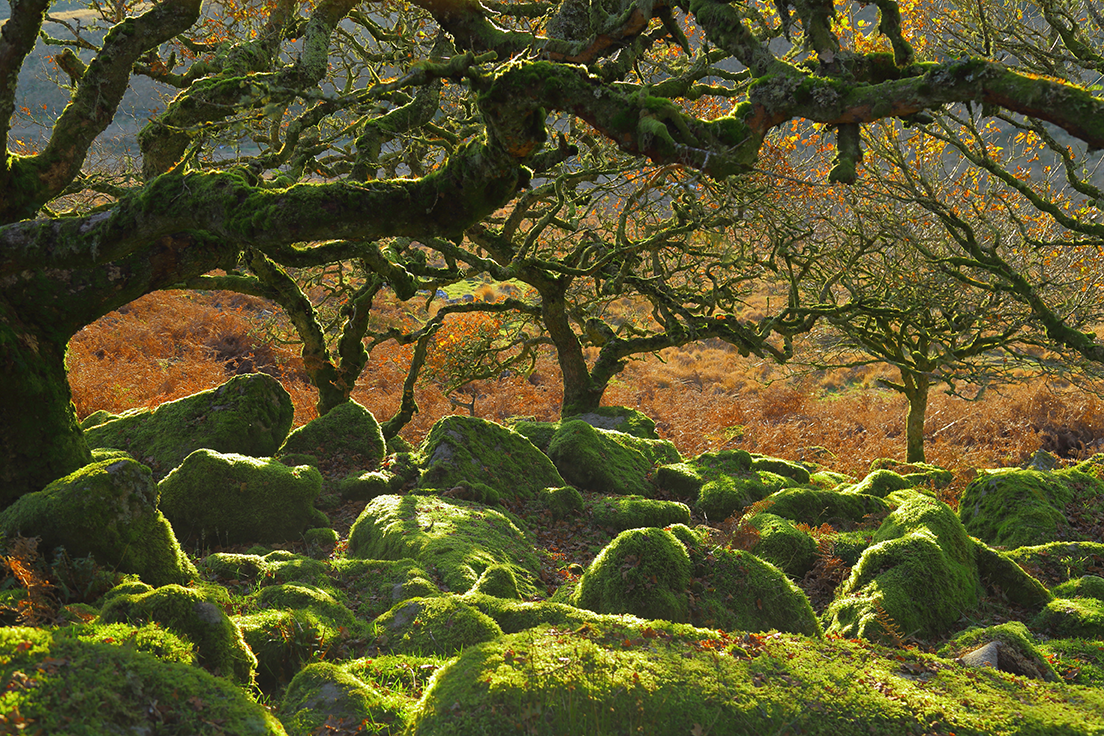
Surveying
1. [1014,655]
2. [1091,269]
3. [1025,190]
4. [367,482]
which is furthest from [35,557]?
[1091,269]

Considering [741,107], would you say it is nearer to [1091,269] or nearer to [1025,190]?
[1025,190]

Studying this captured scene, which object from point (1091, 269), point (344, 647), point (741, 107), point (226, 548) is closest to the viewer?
point (741, 107)

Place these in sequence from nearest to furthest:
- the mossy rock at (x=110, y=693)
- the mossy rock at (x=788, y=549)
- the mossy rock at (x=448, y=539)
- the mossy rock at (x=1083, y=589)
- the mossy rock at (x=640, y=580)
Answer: the mossy rock at (x=110, y=693)
the mossy rock at (x=640, y=580)
the mossy rock at (x=448, y=539)
the mossy rock at (x=1083, y=589)
the mossy rock at (x=788, y=549)

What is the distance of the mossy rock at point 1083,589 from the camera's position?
6684 mm

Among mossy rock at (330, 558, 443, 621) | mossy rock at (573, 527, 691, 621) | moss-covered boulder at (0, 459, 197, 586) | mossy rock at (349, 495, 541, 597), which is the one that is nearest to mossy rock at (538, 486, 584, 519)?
mossy rock at (349, 495, 541, 597)

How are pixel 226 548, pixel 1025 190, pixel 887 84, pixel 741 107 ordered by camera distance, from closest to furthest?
pixel 887 84
pixel 741 107
pixel 226 548
pixel 1025 190

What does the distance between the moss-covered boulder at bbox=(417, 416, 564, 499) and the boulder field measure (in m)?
0.05

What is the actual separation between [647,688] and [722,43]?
4420 millimetres

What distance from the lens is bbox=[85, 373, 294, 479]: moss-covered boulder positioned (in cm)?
912

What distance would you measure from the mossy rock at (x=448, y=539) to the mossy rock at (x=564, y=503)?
0.81 m

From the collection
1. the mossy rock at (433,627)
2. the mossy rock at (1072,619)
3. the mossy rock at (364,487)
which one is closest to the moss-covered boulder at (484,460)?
the mossy rock at (364,487)

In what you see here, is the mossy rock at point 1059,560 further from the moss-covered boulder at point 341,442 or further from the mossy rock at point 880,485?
the moss-covered boulder at point 341,442

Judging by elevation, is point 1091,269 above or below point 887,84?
above

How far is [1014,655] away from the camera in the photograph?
4.68 metres
